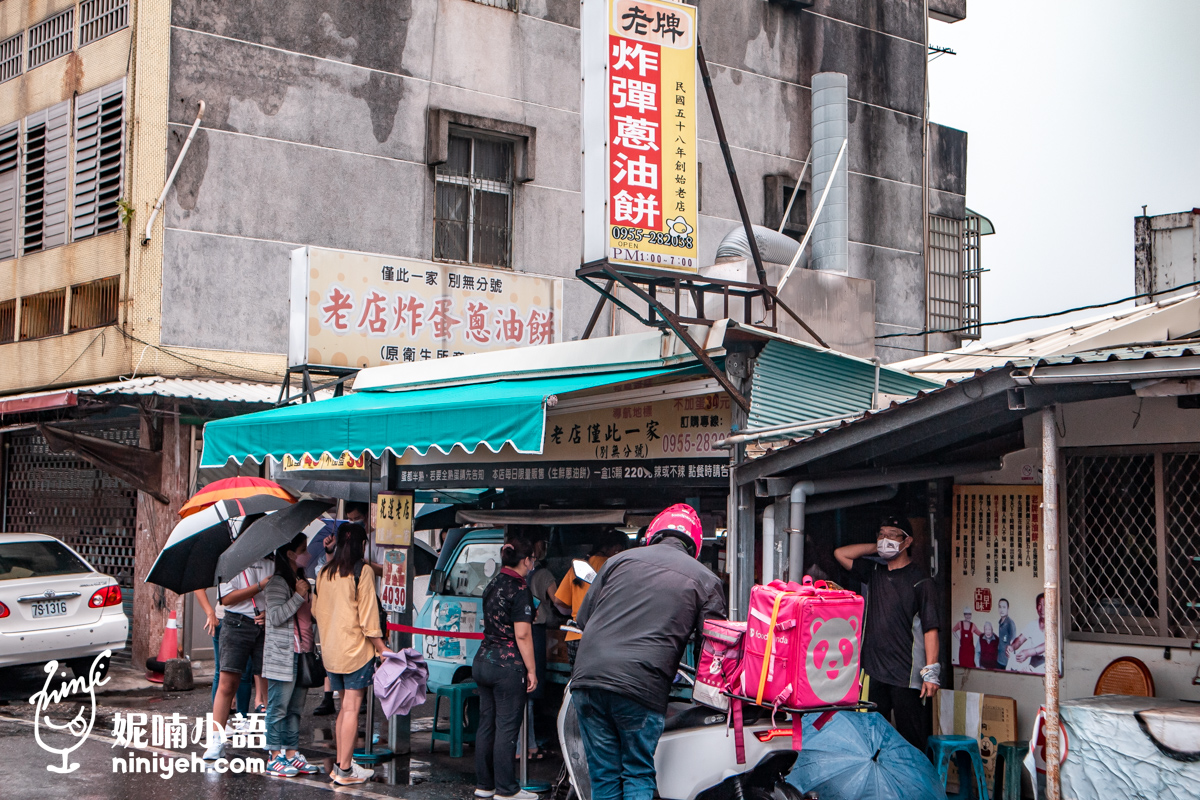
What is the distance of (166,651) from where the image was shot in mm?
13938

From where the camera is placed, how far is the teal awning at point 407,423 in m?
8.20

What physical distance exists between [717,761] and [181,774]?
463 centimetres

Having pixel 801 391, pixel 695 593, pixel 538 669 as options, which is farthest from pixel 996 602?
pixel 538 669

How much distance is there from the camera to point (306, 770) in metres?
9.16

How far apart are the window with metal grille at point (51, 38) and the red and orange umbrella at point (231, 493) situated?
9.33 metres

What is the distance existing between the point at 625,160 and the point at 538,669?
13.3 ft

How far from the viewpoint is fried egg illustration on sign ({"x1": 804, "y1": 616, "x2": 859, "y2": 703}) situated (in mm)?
6148

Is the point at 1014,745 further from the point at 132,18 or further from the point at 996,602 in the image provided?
the point at 132,18

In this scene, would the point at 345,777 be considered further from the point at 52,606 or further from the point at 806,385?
the point at 52,606

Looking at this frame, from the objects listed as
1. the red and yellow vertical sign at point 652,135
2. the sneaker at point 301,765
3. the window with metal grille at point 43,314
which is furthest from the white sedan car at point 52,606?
the red and yellow vertical sign at point 652,135

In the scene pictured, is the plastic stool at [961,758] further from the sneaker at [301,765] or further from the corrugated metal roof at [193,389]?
the corrugated metal roof at [193,389]

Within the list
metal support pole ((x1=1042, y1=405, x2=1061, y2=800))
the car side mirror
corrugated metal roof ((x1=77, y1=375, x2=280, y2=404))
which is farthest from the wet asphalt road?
metal support pole ((x1=1042, y1=405, x2=1061, y2=800))

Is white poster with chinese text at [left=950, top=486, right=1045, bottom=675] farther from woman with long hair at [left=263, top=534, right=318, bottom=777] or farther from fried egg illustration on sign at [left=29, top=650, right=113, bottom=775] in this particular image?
fried egg illustration on sign at [left=29, top=650, right=113, bottom=775]

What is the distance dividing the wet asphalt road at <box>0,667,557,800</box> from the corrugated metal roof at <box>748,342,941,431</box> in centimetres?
326
